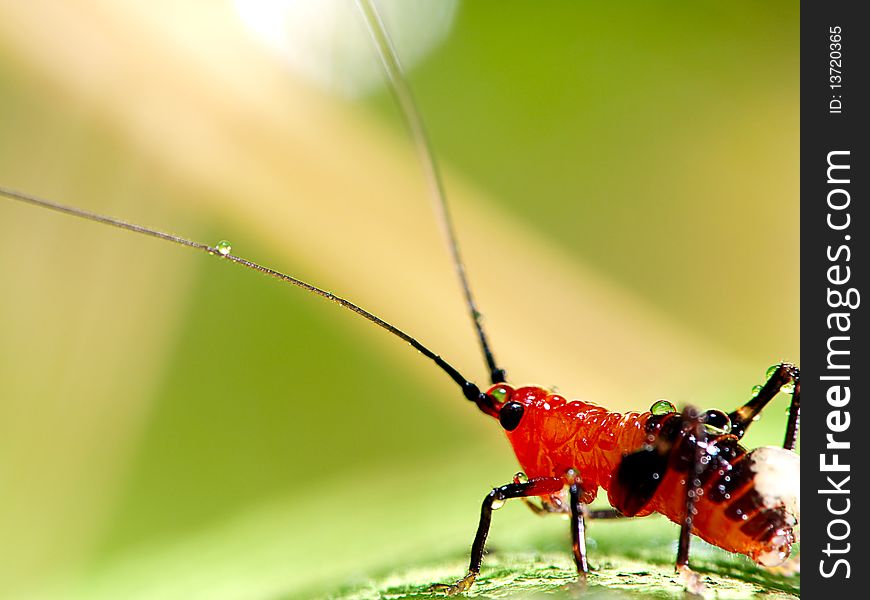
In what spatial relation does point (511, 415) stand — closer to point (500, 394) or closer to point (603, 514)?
point (500, 394)

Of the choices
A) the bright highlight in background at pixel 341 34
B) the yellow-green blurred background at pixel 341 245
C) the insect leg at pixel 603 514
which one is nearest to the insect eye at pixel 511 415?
the insect leg at pixel 603 514

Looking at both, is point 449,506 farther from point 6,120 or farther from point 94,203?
point 6,120

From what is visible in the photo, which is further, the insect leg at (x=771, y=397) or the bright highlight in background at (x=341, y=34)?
the bright highlight in background at (x=341, y=34)

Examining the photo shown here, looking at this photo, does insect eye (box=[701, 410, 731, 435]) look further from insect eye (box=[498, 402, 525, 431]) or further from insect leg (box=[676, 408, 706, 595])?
insect eye (box=[498, 402, 525, 431])

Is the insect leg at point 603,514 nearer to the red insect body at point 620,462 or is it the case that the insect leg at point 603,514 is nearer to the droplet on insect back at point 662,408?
the red insect body at point 620,462
